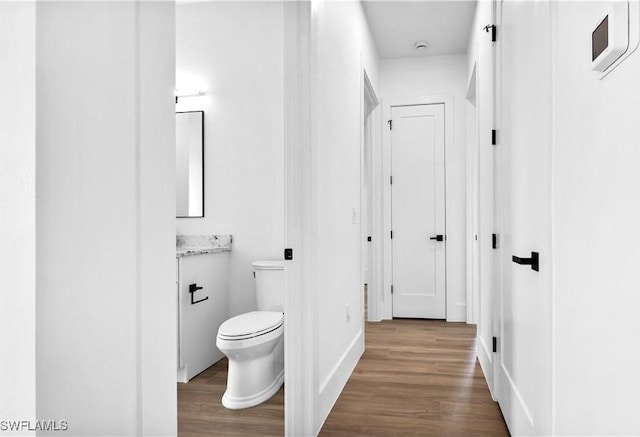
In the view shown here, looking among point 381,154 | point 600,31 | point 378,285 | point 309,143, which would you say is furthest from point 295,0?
point 378,285

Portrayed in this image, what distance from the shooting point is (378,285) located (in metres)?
4.61

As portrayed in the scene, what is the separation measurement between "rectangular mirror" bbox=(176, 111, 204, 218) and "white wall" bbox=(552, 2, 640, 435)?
8.61 feet

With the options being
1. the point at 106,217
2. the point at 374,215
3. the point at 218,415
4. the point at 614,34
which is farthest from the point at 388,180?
the point at 106,217

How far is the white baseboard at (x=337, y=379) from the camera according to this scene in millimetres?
2193

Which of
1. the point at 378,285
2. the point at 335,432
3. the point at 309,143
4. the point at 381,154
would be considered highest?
the point at 381,154

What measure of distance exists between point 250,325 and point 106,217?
1.87 metres

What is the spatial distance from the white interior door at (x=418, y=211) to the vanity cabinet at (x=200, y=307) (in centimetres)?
213

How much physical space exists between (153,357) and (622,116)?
1.10 meters

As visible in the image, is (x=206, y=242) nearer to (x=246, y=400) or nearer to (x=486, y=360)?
(x=246, y=400)

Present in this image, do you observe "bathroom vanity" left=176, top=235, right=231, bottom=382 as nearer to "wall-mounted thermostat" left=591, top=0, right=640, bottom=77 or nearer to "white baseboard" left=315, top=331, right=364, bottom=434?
"white baseboard" left=315, top=331, right=364, bottom=434

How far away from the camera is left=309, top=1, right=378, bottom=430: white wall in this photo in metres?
2.15

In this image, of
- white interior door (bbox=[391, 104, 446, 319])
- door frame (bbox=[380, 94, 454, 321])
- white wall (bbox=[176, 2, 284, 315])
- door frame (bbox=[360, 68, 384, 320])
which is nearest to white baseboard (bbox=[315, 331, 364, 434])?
white wall (bbox=[176, 2, 284, 315])

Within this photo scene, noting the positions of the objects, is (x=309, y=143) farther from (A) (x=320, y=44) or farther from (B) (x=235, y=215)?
(B) (x=235, y=215)
